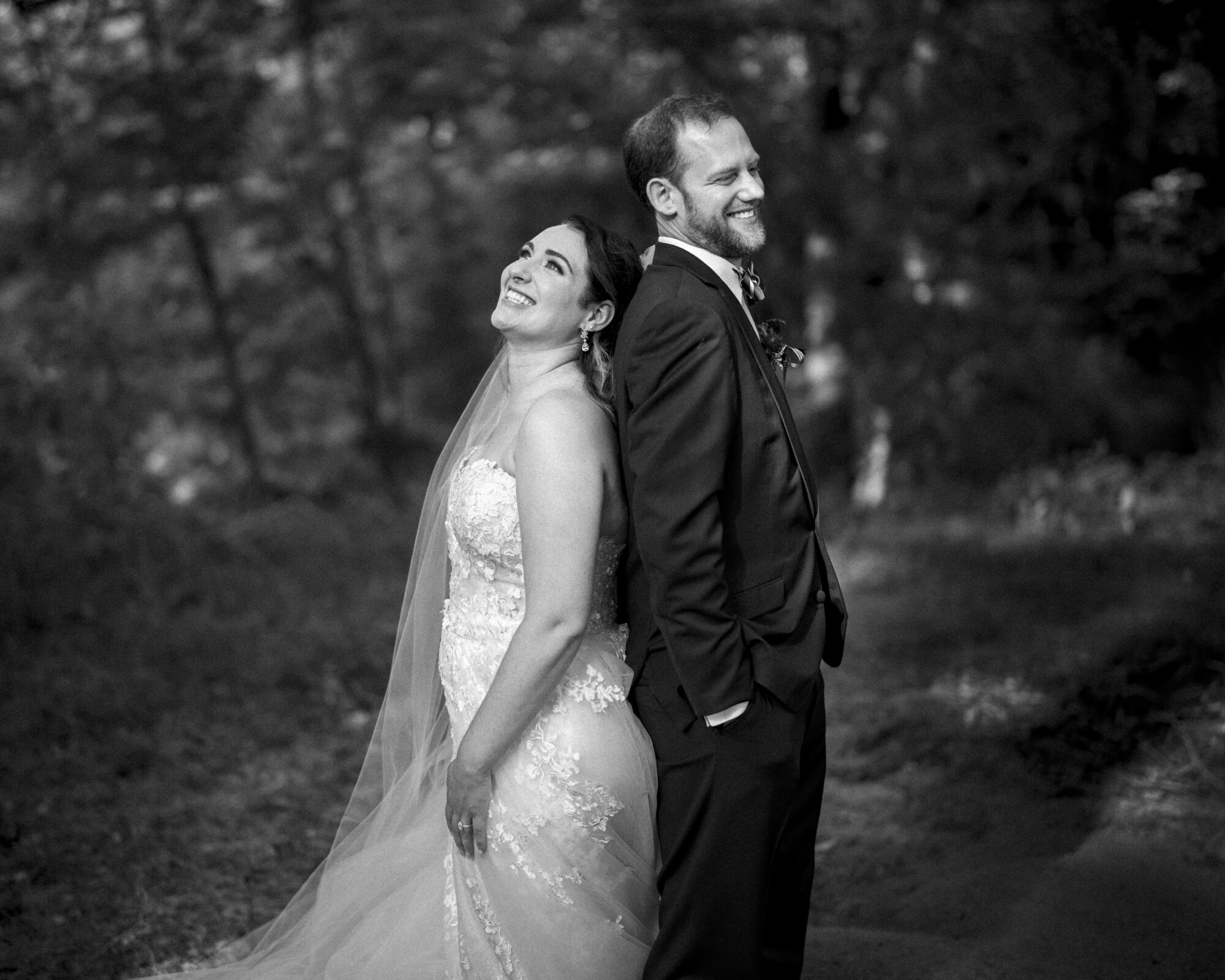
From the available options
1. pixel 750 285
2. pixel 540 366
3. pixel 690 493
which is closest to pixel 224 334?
pixel 540 366

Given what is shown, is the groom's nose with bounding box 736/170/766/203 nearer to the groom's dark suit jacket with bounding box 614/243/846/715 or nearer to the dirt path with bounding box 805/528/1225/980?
the groom's dark suit jacket with bounding box 614/243/846/715

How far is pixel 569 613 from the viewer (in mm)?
2471

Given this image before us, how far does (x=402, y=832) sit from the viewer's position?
118 inches

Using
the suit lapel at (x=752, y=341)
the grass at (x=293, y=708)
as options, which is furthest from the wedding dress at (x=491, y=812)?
the grass at (x=293, y=708)

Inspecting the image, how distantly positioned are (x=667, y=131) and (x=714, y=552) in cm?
92

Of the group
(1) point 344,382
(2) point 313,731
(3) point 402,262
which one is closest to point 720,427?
(2) point 313,731

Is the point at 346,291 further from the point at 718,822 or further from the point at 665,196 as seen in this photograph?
the point at 718,822

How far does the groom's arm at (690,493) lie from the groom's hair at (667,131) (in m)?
0.34

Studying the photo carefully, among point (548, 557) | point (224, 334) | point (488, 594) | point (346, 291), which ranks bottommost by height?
point (224, 334)

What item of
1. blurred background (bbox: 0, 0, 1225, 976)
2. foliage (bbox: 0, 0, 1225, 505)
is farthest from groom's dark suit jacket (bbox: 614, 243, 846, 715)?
foliage (bbox: 0, 0, 1225, 505)

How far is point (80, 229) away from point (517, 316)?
1043cm

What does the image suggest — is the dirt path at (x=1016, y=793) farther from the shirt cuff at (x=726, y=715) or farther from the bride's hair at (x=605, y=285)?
the bride's hair at (x=605, y=285)

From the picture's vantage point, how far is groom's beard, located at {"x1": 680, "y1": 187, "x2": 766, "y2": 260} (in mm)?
2500

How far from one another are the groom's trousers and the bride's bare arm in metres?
0.24
